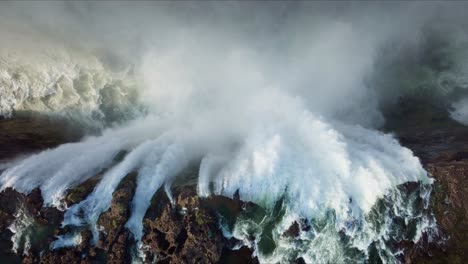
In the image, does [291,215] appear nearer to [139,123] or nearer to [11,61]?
[139,123]

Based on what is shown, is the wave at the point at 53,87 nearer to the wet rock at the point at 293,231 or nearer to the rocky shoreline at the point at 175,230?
the rocky shoreline at the point at 175,230

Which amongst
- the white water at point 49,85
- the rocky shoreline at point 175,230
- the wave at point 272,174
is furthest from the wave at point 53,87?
the rocky shoreline at point 175,230

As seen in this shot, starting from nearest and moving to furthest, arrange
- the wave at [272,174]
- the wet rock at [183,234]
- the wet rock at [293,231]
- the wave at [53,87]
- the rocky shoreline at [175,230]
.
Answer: the wet rock at [183,234], the rocky shoreline at [175,230], the wet rock at [293,231], the wave at [272,174], the wave at [53,87]

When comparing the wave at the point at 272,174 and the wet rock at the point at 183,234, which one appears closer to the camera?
the wet rock at the point at 183,234

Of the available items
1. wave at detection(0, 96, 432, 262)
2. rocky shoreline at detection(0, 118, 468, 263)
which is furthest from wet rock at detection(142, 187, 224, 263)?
wave at detection(0, 96, 432, 262)

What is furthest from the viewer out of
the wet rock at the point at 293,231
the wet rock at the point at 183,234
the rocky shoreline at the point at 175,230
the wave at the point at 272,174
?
the wave at the point at 272,174

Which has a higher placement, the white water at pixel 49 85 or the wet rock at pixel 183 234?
the white water at pixel 49 85

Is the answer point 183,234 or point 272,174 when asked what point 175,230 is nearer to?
point 183,234

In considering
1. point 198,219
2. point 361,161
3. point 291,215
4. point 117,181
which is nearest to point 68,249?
point 117,181
